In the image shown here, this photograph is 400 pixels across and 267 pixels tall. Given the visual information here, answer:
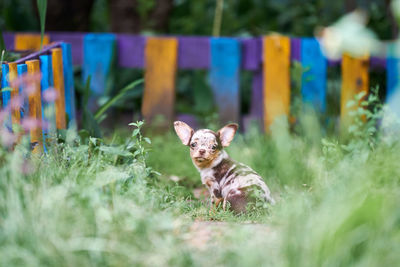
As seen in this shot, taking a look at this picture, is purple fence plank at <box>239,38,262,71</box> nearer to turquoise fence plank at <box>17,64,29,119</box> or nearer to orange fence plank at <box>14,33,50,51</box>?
orange fence plank at <box>14,33,50,51</box>

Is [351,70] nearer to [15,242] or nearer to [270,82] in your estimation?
[270,82]

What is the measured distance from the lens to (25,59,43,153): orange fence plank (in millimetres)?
3447

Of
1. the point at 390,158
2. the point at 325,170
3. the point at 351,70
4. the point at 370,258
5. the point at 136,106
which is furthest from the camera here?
the point at 136,106

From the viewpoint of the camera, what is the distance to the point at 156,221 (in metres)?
2.50

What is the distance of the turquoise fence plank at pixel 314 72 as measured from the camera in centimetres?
580

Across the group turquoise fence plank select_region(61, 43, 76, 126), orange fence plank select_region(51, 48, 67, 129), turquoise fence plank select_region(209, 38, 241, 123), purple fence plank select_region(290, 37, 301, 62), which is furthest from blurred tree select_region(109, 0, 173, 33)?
orange fence plank select_region(51, 48, 67, 129)

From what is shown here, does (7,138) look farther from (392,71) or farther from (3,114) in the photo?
(392,71)

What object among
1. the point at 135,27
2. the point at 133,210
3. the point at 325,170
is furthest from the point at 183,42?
the point at 133,210

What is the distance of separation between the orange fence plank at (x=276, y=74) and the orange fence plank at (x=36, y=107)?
2752mm

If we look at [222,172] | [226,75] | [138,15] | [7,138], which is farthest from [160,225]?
[138,15]

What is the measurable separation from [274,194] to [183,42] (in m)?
2.44

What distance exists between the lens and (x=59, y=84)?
4133mm

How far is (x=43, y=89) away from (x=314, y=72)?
9.70ft

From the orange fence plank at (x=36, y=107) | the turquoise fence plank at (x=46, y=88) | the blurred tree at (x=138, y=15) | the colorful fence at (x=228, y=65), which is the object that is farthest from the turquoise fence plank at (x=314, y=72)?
the orange fence plank at (x=36, y=107)
